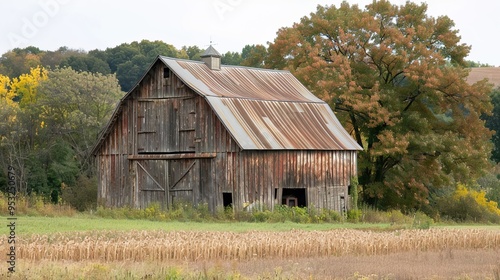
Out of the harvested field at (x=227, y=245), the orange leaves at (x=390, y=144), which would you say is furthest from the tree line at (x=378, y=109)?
the harvested field at (x=227, y=245)

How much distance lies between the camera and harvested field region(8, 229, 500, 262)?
91.0ft

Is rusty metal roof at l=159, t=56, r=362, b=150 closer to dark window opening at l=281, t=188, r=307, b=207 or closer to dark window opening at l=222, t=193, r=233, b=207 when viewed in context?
dark window opening at l=281, t=188, r=307, b=207

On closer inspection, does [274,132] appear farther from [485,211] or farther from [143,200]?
[485,211]

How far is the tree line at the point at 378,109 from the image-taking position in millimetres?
57094

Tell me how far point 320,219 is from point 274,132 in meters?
4.92

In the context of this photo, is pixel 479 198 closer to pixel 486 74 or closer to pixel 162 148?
pixel 162 148

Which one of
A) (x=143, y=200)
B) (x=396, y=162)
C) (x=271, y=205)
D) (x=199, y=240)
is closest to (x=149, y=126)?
(x=143, y=200)

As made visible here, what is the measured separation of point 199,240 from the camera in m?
30.1

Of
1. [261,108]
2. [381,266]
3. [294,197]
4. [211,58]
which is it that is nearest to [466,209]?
[294,197]

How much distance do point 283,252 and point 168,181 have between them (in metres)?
19.6

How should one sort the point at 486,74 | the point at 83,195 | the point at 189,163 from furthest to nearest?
1. the point at 486,74
2. the point at 83,195
3. the point at 189,163

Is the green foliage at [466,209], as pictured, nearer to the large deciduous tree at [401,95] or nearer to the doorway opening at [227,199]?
the large deciduous tree at [401,95]

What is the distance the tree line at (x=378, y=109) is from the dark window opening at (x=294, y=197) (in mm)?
7313

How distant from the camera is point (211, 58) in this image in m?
51.4
